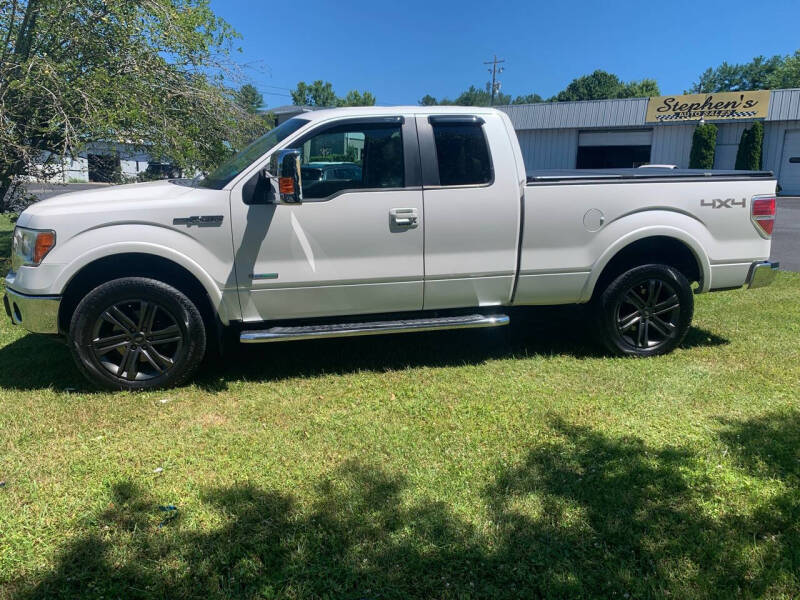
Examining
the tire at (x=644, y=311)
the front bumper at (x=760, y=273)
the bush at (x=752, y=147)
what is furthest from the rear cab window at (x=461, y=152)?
the bush at (x=752, y=147)

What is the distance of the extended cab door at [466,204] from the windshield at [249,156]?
1.04 metres

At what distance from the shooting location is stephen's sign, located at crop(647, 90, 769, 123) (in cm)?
2970

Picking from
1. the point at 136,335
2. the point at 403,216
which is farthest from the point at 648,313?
the point at 136,335

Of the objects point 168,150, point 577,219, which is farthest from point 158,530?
point 168,150

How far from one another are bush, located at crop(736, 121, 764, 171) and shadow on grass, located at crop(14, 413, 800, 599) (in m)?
30.6

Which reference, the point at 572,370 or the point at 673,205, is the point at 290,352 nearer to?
the point at 572,370

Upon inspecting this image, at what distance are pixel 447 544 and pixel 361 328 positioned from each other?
82.3 inches

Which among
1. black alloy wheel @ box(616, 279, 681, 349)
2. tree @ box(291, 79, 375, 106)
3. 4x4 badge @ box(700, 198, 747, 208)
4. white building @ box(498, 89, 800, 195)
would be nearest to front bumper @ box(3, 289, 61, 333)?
black alloy wheel @ box(616, 279, 681, 349)

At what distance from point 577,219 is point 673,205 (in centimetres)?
89

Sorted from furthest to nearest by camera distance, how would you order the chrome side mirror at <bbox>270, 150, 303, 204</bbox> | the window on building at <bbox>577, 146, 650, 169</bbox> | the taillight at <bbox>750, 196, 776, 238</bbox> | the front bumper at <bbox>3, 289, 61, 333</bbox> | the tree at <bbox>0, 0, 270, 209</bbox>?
the window on building at <bbox>577, 146, 650, 169</bbox> < the tree at <bbox>0, 0, 270, 209</bbox> < the taillight at <bbox>750, 196, 776, 238</bbox> < the front bumper at <bbox>3, 289, 61, 333</bbox> < the chrome side mirror at <bbox>270, 150, 303, 204</bbox>

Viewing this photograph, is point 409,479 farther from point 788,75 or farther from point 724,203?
point 788,75

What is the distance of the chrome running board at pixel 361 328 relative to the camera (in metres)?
4.33

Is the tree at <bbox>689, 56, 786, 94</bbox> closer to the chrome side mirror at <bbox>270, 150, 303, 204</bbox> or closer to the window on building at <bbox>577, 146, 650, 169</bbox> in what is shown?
the window on building at <bbox>577, 146, 650, 169</bbox>

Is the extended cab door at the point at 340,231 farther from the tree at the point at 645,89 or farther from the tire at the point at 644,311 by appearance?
the tree at the point at 645,89
